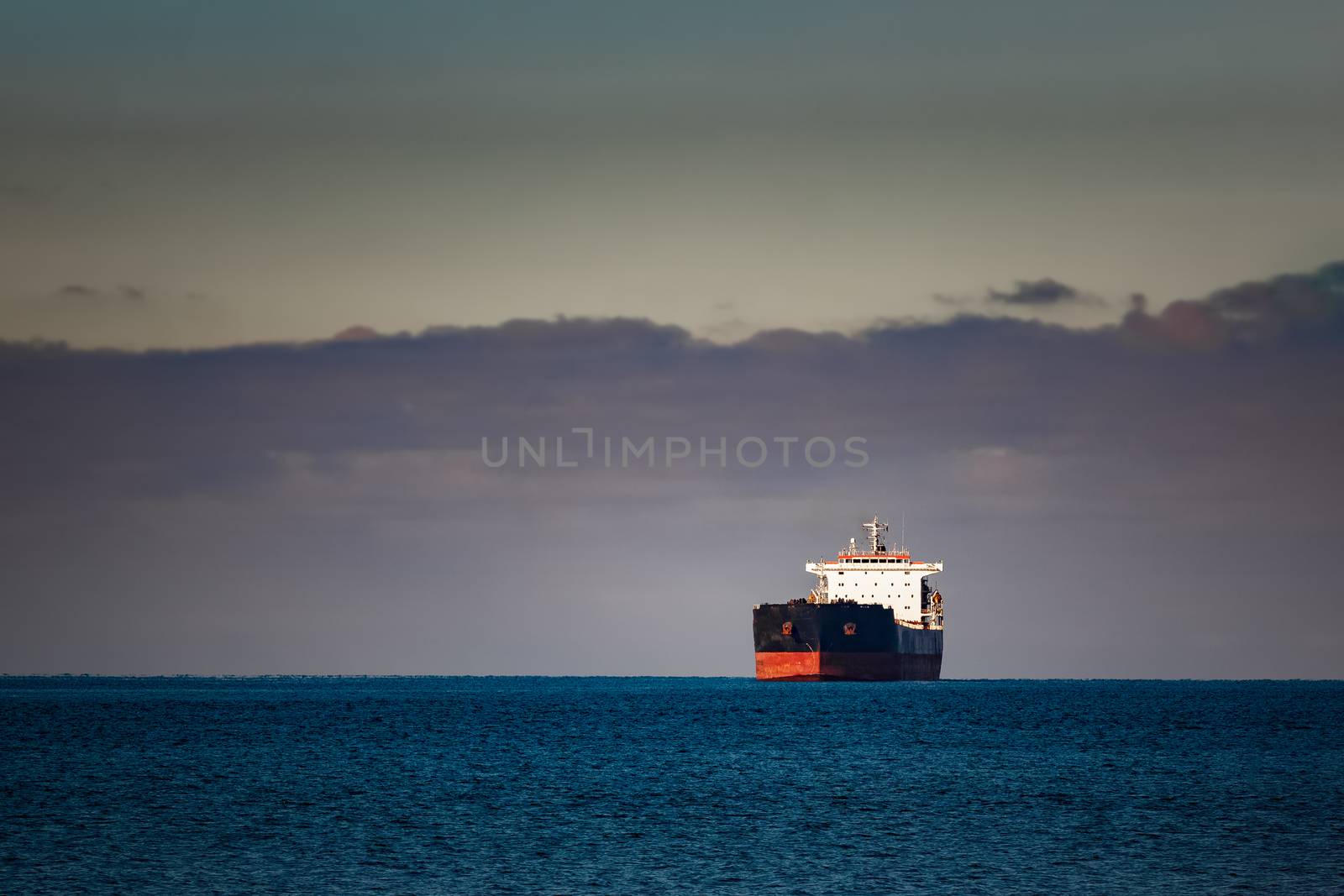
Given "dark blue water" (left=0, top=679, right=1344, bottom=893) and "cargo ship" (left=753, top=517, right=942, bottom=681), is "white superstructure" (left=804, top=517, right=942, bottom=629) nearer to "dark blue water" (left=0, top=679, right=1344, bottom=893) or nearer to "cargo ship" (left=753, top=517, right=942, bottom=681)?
"cargo ship" (left=753, top=517, right=942, bottom=681)

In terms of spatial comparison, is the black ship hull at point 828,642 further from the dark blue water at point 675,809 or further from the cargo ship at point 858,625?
the dark blue water at point 675,809

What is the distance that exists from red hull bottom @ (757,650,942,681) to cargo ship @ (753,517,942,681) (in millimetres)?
78

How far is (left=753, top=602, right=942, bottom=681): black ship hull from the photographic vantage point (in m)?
144

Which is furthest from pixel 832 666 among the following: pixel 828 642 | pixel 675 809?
pixel 675 809

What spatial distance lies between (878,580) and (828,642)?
19.4 m

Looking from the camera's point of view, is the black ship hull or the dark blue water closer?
the dark blue water

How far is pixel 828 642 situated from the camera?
5719 inches

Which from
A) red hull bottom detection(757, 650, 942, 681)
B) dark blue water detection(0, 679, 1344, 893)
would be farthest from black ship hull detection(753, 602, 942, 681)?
dark blue water detection(0, 679, 1344, 893)

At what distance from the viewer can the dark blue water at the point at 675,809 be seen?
39.1 metres

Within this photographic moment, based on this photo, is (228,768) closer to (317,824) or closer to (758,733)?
(317,824)

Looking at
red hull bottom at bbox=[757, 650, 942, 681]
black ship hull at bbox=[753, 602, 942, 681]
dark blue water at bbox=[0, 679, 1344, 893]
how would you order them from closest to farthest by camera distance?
1. dark blue water at bbox=[0, 679, 1344, 893]
2. black ship hull at bbox=[753, 602, 942, 681]
3. red hull bottom at bbox=[757, 650, 942, 681]

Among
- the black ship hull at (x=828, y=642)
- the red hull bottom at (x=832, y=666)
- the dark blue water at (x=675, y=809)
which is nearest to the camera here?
the dark blue water at (x=675, y=809)

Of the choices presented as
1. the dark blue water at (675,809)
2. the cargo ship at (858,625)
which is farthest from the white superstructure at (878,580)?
the dark blue water at (675,809)

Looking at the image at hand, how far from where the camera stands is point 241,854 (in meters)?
42.1
